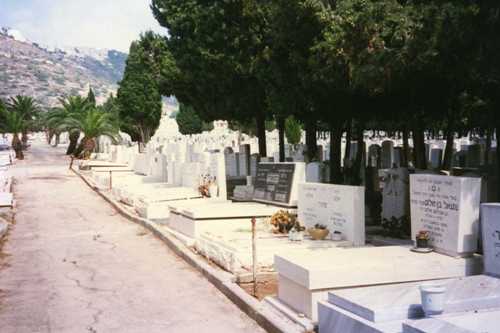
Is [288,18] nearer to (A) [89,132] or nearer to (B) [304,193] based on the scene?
(B) [304,193]

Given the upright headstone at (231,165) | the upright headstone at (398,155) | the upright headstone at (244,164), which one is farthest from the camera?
the upright headstone at (231,165)

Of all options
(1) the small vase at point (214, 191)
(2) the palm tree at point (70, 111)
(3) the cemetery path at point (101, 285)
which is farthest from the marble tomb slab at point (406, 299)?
(2) the palm tree at point (70, 111)

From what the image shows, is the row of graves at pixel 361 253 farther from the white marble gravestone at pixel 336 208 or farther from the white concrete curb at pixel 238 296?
the white concrete curb at pixel 238 296

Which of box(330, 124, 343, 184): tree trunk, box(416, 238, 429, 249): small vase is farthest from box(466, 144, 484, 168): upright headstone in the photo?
box(416, 238, 429, 249): small vase

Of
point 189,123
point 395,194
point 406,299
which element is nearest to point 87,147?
point 189,123

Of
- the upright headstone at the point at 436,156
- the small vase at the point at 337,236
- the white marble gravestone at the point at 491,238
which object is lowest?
the small vase at the point at 337,236

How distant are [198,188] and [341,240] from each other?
9016 mm

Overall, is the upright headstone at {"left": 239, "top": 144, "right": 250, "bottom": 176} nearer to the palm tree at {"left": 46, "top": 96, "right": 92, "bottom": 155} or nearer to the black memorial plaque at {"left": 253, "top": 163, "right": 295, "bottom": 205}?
the black memorial plaque at {"left": 253, "top": 163, "right": 295, "bottom": 205}

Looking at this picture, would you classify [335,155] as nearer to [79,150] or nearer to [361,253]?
[361,253]

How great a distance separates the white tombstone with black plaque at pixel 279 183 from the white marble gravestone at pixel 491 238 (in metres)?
8.06

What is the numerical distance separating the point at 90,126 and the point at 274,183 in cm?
3249

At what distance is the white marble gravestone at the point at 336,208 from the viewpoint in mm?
10759

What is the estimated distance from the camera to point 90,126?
4666 cm

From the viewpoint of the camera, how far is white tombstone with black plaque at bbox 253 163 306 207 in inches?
623
